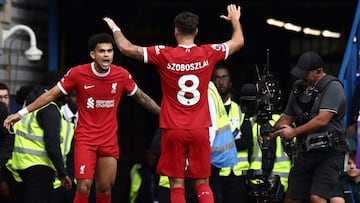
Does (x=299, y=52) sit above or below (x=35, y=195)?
above

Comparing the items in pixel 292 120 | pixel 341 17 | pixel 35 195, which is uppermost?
pixel 341 17

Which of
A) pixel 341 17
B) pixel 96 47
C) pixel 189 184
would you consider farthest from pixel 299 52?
pixel 96 47

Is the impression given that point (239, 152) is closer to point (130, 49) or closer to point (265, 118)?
point (265, 118)

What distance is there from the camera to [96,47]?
35.7 feet

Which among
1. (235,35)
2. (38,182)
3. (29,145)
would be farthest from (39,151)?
(235,35)

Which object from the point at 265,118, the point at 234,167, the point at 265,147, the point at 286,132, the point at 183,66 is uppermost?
the point at 183,66

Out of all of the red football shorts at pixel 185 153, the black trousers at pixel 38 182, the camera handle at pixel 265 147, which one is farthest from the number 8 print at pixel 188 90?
the black trousers at pixel 38 182

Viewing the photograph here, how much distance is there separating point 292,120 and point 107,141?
81.4 inches

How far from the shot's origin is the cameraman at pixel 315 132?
36.1 ft

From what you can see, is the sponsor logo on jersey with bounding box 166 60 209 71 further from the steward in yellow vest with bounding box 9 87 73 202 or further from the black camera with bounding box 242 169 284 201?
the steward in yellow vest with bounding box 9 87 73 202

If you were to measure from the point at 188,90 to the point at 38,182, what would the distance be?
264 cm

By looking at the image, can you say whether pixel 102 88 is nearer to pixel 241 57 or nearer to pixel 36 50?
pixel 36 50

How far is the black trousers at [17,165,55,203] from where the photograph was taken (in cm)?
1209

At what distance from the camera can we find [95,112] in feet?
35.6
